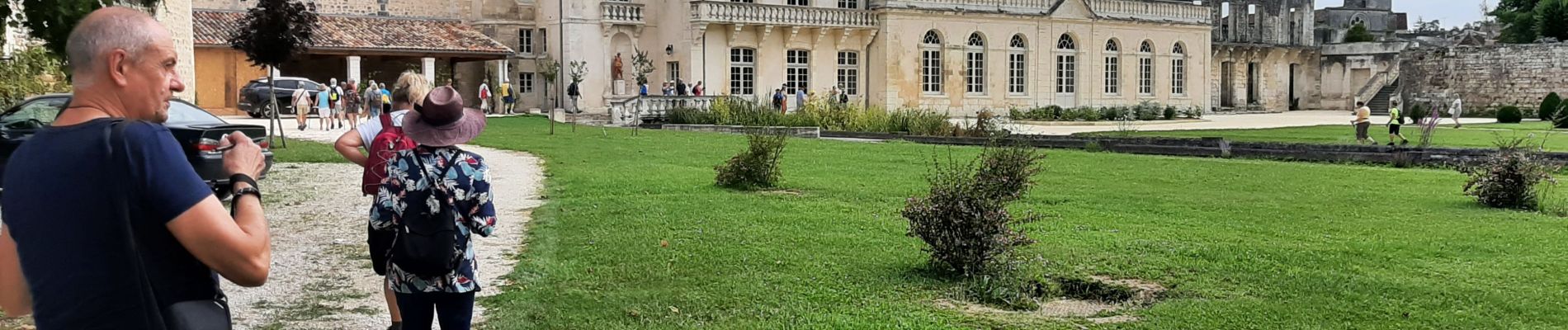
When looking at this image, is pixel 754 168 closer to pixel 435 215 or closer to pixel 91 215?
pixel 435 215

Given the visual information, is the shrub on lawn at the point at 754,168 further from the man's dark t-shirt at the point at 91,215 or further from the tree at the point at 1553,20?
the tree at the point at 1553,20

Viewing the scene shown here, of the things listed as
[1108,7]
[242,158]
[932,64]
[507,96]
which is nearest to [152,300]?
[242,158]

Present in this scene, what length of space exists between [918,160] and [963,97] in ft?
90.6

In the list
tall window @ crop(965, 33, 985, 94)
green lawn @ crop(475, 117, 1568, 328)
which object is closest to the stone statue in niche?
tall window @ crop(965, 33, 985, 94)

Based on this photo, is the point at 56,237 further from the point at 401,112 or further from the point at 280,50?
the point at 280,50

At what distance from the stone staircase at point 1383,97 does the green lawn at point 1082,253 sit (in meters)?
43.5

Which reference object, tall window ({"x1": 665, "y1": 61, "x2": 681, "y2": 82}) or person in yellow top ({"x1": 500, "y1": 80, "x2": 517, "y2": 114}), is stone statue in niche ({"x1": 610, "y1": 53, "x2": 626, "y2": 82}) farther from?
person in yellow top ({"x1": 500, "y1": 80, "x2": 517, "y2": 114})

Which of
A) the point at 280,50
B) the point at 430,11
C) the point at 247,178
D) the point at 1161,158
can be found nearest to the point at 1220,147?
the point at 1161,158

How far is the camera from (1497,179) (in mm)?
11508

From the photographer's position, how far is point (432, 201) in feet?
16.0

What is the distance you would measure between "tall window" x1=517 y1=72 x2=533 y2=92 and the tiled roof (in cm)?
200

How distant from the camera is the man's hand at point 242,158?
3.02 m

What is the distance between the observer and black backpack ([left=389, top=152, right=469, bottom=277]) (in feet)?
15.9

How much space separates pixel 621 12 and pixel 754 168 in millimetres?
28326
